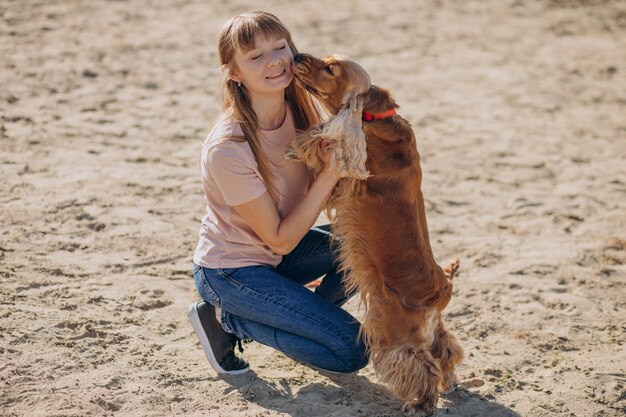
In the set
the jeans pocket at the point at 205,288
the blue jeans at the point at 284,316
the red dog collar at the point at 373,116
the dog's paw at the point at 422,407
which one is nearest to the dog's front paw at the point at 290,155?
the red dog collar at the point at 373,116

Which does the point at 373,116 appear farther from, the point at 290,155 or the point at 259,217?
the point at 259,217

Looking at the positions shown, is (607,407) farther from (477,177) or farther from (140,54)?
(140,54)

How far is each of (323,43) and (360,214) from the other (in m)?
5.38

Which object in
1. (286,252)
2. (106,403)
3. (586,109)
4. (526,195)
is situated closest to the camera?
(106,403)

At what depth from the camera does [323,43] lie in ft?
28.2

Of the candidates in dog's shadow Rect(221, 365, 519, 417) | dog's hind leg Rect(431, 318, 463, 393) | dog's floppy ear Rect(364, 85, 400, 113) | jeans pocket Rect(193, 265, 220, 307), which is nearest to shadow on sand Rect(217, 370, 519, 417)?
dog's shadow Rect(221, 365, 519, 417)

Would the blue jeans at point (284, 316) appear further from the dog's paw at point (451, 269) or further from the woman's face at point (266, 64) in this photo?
the woman's face at point (266, 64)

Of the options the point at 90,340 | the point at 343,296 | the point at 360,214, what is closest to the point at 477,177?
the point at 343,296

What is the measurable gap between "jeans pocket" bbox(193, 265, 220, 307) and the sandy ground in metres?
0.33

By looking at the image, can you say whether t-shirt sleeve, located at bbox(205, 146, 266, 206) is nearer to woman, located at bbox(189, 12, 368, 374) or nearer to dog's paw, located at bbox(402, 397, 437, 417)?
woman, located at bbox(189, 12, 368, 374)

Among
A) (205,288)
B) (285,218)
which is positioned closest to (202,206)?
(205,288)

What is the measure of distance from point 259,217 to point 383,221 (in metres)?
0.56

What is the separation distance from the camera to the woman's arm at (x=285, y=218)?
3572 mm

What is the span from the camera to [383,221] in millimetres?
3457
